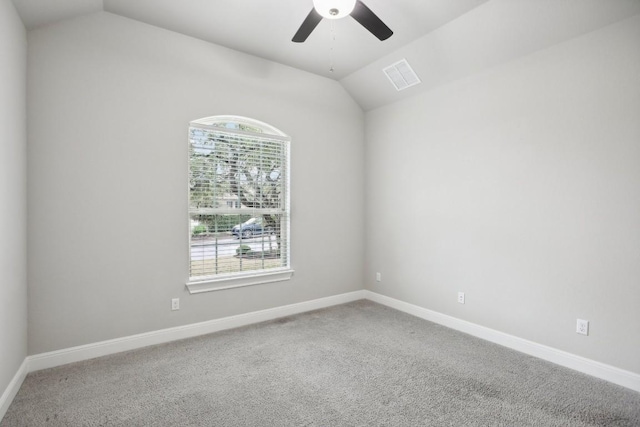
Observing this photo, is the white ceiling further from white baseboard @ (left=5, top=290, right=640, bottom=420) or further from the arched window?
white baseboard @ (left=5, top=290, right=640, bottom=420)

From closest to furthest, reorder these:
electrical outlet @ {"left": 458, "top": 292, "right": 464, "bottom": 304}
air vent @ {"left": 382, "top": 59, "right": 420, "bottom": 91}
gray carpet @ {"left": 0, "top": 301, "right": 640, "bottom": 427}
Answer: gray carpet @ {"left": 0, "top": 301, "right": 640, "bottom": 427} → electrical outlet @ {"left": 458, "top": 292, "right": 464, "bottom": 304} → air vent @ {"left": 382, "top": 59, "right": 420, "bottom": 91}

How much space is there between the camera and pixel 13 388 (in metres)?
2.24

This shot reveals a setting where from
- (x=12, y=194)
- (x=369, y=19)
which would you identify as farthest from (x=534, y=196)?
(x=12, y=194)

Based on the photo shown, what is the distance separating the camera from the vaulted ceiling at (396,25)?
8.32 feet

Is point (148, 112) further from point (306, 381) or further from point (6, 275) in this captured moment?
point (306, 381)

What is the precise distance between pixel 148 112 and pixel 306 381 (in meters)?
2.69

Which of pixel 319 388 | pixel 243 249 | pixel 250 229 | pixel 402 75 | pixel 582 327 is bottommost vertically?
pixel 319 388

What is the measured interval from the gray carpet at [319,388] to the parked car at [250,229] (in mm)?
1084

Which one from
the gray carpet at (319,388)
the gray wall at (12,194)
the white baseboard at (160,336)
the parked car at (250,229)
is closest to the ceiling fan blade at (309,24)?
the gray wall at (12,194)

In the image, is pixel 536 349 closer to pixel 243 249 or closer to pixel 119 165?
pixel 243 249

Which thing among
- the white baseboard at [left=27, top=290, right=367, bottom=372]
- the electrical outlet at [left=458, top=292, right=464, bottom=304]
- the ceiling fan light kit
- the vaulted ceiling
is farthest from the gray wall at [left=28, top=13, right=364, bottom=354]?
the electrical outlet at [left=458, top=292, right=464, bottom=304]

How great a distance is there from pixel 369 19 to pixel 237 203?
222 centimetres

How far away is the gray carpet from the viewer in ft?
6.72

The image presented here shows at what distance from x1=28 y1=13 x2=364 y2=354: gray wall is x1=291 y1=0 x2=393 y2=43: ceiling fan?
4.75 feet
